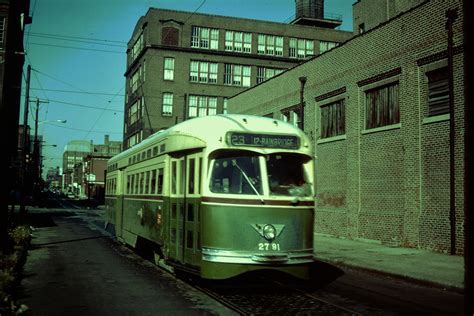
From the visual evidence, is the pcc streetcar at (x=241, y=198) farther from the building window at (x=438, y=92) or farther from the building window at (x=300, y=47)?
the building window at (x=300, y=47)

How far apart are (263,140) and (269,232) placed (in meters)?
1.68

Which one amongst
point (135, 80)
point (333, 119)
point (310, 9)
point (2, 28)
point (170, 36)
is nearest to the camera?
point (333, 119)

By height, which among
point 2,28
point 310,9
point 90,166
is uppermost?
point 310,9

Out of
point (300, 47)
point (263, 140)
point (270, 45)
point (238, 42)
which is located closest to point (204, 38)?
point (238, 42)

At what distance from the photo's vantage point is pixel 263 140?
9.25 meters

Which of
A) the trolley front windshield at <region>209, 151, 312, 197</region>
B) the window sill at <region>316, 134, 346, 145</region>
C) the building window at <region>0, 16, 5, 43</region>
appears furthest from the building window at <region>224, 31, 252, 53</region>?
the trolley front windshield at <region>209, 151, 312, 197</region>

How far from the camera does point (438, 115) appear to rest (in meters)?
17.2

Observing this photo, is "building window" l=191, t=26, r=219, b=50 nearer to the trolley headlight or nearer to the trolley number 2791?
the trolley headlight

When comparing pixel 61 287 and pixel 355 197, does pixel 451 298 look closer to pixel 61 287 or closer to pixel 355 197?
pixel 61 287

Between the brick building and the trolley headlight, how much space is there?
925 centimetres

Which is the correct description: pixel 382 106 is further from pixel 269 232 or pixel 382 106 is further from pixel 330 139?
pixel 269 232

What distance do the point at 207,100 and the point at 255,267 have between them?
47972 millimetres

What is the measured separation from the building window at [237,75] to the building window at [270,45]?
2.82 m

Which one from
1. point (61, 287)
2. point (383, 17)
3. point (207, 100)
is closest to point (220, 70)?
point (207, 100)
